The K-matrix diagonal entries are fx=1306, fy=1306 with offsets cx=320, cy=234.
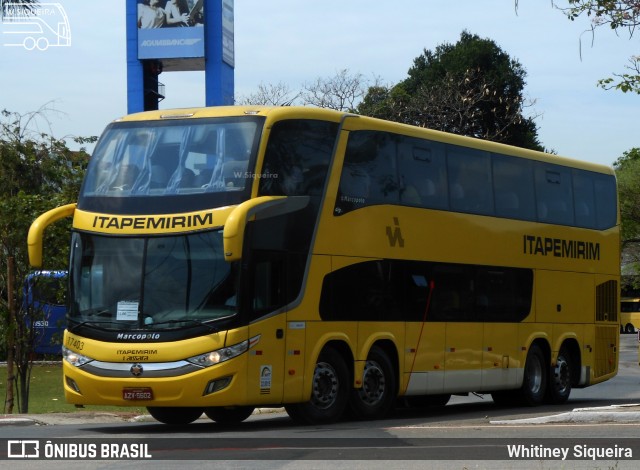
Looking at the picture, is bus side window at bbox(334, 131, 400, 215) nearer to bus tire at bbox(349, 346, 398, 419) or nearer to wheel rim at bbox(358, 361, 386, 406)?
bus tire at bbox(349, 346, 398, 419)

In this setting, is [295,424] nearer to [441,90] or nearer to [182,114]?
[182,114]

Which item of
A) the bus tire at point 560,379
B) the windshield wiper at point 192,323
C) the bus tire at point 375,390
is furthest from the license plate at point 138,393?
the bus tire at point 560,379

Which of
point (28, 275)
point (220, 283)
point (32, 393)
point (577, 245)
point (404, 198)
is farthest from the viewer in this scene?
point (32, 393)

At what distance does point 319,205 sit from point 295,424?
298 centimetres

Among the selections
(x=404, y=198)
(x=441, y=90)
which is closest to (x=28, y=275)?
(x=404, y=198)

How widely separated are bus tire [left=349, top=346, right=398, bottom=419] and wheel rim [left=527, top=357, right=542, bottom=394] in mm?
4724

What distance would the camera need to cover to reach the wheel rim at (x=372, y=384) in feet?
60.6

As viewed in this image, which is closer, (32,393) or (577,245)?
(577,245)

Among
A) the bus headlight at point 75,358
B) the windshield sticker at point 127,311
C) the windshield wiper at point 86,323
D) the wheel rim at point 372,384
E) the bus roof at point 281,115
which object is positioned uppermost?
the bus roof at point 281,115

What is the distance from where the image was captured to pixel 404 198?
63.0ft

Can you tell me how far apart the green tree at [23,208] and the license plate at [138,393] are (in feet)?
28.2

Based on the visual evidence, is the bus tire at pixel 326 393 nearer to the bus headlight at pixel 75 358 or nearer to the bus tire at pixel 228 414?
the bus tire at pixel 228 414

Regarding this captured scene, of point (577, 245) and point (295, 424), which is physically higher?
point (577, 245)

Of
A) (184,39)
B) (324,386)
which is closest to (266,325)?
(324,386)
